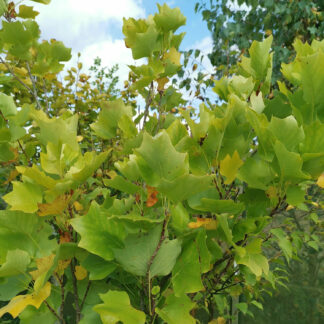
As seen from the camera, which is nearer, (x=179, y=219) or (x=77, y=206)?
(x=179, y=219)

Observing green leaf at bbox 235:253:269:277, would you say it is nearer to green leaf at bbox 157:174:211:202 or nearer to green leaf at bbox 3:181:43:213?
green leaf at bbox 157:174:211:202

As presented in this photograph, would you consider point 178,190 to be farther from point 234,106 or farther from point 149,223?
point 234,106

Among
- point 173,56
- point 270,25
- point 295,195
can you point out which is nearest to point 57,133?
point 173,56

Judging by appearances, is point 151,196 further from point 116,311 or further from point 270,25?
point 270,25

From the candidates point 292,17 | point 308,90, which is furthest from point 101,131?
point 292,17

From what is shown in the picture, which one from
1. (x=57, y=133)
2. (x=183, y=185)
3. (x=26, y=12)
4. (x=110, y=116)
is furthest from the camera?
(x=26, y=12)

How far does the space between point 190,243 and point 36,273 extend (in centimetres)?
35

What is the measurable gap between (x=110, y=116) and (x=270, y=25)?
4889 mm

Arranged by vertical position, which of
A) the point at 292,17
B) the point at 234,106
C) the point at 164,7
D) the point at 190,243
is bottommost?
the point at 190,243

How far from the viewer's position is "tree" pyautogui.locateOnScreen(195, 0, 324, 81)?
14.8ft

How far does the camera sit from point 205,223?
74cm

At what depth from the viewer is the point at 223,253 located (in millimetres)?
853

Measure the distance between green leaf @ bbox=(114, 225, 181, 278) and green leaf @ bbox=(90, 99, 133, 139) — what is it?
1.52 ft

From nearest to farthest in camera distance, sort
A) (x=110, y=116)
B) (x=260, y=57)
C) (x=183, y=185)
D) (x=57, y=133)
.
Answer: (x=183, y=185), (x=57, y=133), (x=260, y=57), (x=110, y=116)
